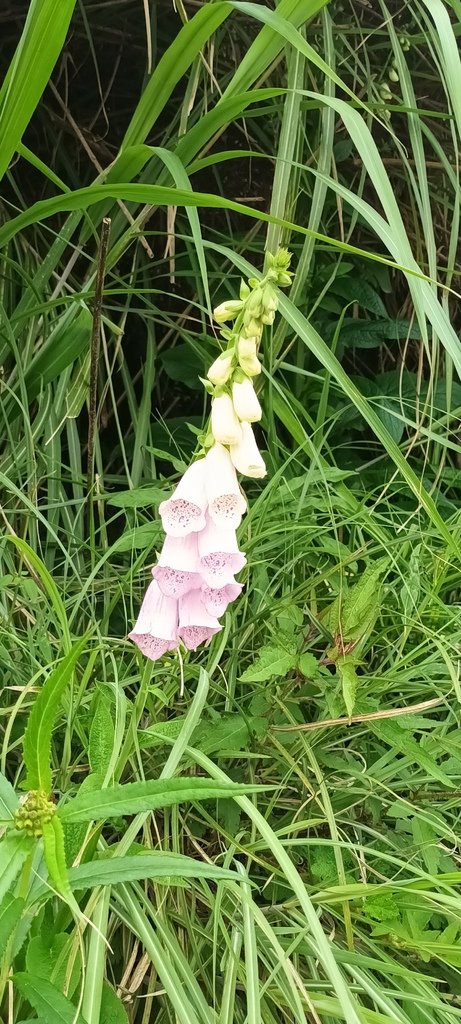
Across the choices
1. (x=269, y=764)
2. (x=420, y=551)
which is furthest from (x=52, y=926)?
(x=420, y=551)

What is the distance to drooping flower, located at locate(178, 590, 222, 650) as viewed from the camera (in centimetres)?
57

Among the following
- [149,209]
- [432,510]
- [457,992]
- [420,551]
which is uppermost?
[149,209]

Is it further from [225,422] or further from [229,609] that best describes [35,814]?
[229,609]

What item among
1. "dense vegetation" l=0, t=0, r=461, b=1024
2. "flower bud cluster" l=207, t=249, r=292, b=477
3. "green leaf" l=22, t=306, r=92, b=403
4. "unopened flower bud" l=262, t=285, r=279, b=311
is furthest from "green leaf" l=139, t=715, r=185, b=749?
"green leaf" l=22, t=306, r=92, b=403

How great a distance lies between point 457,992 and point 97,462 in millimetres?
768

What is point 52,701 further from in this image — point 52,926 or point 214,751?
point 214,751

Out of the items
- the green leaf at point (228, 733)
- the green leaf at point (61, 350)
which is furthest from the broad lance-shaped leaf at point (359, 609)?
the green leaf at point (61, 350)

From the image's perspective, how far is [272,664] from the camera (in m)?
0.71

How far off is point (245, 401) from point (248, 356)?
0.10ft

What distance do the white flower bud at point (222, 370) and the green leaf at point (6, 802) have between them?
0.31m

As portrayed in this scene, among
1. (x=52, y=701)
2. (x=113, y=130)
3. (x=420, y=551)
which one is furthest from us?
(x=113, y=130)

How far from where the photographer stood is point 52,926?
20.4 inches

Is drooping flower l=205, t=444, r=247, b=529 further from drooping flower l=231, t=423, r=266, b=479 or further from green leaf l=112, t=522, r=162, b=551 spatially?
green leaf l=112, t=522, r=162, b=551

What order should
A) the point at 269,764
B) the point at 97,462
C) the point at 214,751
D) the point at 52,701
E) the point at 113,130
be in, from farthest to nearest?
the point at 113,130 < the point at 97,462 < the point at 269,764 < the point at 214,751 < the point at 52,701
